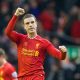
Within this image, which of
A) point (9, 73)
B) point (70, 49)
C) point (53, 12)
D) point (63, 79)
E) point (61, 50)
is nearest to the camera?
point (61, 50)

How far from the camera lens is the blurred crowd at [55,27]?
19.2 m

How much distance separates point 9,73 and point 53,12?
6.83m

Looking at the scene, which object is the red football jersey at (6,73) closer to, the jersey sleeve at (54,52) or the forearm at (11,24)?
the forearm at (11,24)

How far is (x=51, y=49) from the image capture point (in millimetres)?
12828

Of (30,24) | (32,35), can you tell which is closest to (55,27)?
(32,35)

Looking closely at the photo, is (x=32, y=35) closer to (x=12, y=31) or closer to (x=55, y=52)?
(x=12, y=31)

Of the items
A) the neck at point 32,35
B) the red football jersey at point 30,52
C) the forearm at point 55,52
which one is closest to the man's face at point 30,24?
the neck at point 32,35

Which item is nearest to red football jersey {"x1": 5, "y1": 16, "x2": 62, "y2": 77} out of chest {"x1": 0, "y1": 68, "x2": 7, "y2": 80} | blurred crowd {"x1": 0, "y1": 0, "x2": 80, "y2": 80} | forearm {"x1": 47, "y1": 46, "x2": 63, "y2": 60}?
forearm {"x1": 47, "y1": 46, "x2": 63, "y2": 60}

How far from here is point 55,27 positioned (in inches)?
838

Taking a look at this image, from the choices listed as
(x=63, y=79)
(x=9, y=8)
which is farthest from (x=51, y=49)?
(x=9, y=8)

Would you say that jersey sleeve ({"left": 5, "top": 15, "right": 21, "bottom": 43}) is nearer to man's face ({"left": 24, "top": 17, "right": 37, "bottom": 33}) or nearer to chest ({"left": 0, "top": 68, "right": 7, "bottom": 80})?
man's face ({"left": 24, "top": 17, "right": 37, "bottom": 33})

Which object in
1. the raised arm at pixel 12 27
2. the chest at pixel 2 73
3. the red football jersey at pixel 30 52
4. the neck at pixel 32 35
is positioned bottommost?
the chest at pixel 2 73

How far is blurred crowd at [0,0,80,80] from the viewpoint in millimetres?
19203

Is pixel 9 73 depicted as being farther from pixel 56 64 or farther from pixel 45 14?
pixel 45 14
